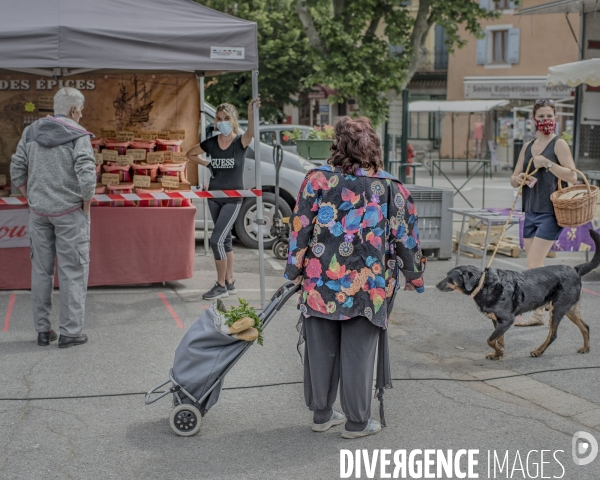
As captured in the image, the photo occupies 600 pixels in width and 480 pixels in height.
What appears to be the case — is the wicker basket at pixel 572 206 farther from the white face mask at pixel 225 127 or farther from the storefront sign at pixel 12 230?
the storefront sign at pixel 12 230

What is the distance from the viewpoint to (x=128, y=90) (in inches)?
383

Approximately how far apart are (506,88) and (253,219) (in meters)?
28.7

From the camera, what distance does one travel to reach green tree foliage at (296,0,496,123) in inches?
870

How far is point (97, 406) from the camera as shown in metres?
5.37

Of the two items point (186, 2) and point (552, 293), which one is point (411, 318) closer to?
point (552, 293)

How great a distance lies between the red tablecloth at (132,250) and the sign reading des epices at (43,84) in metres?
1.75

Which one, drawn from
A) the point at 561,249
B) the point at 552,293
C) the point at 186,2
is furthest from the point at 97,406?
the point at 561,249

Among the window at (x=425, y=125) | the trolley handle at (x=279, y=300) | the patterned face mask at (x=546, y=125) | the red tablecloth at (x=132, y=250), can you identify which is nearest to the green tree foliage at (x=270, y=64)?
the window at (x=425, y=125)

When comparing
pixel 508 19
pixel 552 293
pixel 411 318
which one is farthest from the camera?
pixel 508 19

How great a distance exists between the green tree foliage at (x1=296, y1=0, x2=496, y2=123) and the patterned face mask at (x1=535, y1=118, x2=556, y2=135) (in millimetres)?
15261

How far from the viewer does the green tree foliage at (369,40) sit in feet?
72.5

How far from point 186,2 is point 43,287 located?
300 centimetres

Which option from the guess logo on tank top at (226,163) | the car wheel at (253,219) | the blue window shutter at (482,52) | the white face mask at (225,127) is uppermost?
the blue window shutter at (482,52)

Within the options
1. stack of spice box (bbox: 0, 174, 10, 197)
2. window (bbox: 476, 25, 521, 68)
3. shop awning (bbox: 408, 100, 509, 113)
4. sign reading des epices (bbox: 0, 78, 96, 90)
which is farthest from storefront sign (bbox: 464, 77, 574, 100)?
stack of spice box (bbox: 0, 174, 10, 197)
